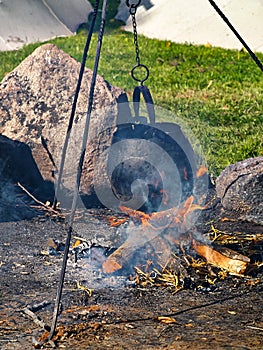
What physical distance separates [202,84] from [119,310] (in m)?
5.02

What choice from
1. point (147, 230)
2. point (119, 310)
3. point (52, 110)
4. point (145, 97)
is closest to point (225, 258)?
point (147, 230)

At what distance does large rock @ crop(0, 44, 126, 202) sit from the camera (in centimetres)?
436

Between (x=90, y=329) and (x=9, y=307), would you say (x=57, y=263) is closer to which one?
(x=9, y=307)

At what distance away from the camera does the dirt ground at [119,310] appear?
262cm

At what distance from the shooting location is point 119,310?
2961 millimetres

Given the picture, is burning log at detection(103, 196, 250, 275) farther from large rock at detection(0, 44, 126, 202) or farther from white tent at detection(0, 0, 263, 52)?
white tent at detection(0, 0, 263, 52)

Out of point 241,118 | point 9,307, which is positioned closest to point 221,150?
point 241,118

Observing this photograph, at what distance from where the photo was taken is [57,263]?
3582mm

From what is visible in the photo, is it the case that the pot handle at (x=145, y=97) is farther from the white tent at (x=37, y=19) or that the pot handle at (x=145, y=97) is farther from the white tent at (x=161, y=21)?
the white tent at (x=37, y=19)

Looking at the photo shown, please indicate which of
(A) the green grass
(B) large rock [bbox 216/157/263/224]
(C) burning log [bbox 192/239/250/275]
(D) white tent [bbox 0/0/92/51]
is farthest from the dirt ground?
(D) white tent [bbox 0/0/92/51]

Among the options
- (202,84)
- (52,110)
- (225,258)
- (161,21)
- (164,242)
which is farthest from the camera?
(161,21)

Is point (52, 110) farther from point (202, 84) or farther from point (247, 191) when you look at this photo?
point (202, 84)

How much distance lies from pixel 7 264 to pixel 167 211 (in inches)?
42.0

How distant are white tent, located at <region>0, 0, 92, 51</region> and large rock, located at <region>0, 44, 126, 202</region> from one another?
5102 mm
